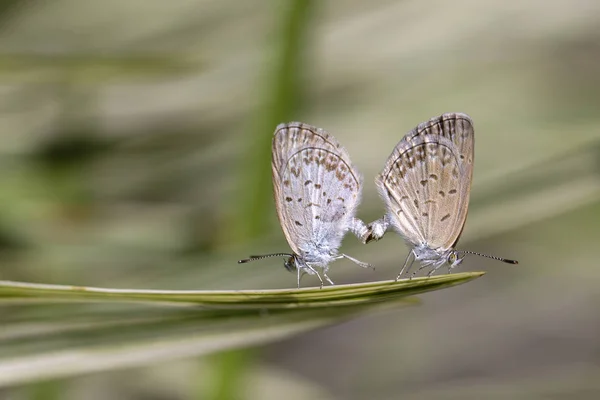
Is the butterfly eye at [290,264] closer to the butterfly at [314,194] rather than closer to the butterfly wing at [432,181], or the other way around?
the butterfly at [314,194]

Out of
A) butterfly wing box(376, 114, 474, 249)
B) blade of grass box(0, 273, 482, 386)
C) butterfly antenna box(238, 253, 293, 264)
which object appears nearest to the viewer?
blade of grass box(0, 273, 482, 386)

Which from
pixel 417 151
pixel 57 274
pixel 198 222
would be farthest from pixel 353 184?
pixel 57 274

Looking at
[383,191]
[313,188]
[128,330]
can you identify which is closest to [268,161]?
[313,188]

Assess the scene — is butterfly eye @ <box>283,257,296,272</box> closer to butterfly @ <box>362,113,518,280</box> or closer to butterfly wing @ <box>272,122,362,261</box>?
butterfly wing @ <box>272,122,362,261</box>

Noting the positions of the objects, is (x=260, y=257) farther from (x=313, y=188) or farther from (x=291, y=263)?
(x=313, y=188)

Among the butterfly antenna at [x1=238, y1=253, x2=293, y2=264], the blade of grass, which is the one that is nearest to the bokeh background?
the butterfly antenna at [x1=238, y1=253, x2=293, y2=264]

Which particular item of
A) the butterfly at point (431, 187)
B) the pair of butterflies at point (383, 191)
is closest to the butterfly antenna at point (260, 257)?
the pair of butterflies at point (383, 191)

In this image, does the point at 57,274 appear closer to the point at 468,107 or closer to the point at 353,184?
the point at 353,184
